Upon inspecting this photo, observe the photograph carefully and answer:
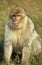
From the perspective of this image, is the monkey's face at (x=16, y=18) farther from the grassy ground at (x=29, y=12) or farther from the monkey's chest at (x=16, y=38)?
the grassy ground at (x=29, y=12)

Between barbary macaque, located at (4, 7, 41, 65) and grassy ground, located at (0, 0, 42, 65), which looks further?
grassy ground, located at (0, 0, 42, 65)

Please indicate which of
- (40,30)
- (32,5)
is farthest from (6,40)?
(32,5)

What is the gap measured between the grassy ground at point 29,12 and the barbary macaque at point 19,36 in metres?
0.21

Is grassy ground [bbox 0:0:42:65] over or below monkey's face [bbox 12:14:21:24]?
below

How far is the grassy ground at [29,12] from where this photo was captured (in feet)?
28.8

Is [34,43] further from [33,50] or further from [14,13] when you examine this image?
[14,13]

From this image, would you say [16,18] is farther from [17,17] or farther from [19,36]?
[19,36]

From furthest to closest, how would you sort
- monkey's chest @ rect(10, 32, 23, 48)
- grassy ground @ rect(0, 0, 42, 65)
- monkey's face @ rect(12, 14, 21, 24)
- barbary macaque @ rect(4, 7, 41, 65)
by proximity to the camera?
grassy ground @ rect(0, 0, 42, 65)
monkey's chest @ rect(10, 32, 23, 48)
barbary macaque @ rect(4, 7, 41, 65)
monkey's face @ rect(12, 14, 21, 24)

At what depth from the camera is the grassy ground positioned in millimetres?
8792

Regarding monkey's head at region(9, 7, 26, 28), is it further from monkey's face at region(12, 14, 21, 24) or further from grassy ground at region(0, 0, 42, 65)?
grassy ground at region(0, 0, 42, 65)

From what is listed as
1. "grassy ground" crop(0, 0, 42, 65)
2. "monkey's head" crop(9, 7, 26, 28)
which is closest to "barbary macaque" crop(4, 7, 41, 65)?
"monkey's head" crop(9, 7, 26, 28)

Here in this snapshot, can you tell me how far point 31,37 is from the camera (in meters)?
8.51

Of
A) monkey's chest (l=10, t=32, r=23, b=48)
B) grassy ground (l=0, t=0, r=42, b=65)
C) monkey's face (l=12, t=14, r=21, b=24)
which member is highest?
monkey's face (l=12, t=14, r=21, b=24)

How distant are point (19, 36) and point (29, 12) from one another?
16.3ft
